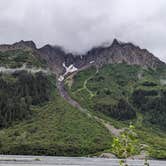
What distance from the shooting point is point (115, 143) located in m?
28.7

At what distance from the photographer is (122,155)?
29.0 m

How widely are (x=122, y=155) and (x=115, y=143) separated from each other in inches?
37.0

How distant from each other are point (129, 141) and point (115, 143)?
1.10m

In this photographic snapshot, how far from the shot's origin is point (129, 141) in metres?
29.3

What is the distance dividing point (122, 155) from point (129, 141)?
3.36 ft
